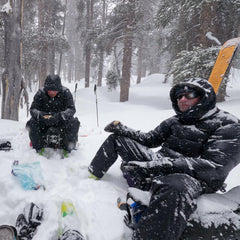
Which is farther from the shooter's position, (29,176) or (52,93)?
(52,93)

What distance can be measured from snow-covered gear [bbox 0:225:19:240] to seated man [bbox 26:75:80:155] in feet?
6.16

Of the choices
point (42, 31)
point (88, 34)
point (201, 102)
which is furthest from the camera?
point (88, 34)

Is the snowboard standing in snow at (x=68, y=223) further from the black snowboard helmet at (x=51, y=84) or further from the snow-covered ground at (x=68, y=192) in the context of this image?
the black snowboard helmet at (x=51, y=84)

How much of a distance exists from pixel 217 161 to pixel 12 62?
5624mm

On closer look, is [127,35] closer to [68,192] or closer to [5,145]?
[5,145]

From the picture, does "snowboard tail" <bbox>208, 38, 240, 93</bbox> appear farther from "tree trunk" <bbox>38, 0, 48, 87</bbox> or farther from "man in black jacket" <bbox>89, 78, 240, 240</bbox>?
"tree trunk" <bbox>38, 0, 48, 87</bbox>

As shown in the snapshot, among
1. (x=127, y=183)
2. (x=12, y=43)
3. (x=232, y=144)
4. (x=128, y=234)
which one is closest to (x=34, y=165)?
(x=127, y=183)

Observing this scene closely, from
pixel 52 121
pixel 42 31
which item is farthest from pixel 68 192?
pixel 42 31

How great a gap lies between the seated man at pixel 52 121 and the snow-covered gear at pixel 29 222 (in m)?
1.66

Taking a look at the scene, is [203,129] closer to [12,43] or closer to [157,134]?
[157,134]

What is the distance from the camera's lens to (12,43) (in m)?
4.92

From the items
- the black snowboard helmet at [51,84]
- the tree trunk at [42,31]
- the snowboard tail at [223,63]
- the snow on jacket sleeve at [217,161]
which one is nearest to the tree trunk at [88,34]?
the tree trunk at [42,31]

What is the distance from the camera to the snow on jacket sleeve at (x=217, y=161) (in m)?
1.56

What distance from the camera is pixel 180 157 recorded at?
182 centimetres
